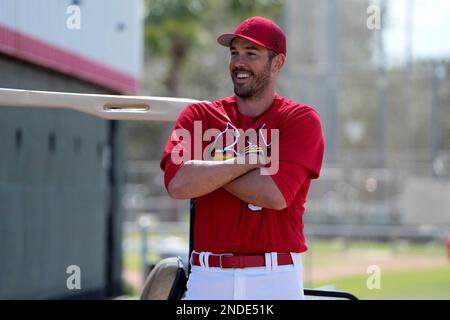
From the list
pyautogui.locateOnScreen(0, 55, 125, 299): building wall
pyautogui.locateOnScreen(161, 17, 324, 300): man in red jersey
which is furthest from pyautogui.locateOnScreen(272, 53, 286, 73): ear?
pyautogui.locateOnScreen(0, 55, 125, 299): building wall

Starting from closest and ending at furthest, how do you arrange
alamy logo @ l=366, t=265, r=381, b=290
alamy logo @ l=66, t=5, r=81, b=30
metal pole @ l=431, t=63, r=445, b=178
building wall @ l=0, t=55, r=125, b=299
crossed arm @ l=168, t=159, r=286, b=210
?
crossed arm @ l=168, t=159, r=286, b=210 → alamy logo @ l=366, t=265, r=381, b=290 → building wall @ l=0, t=55, r=125, b=299 → alamy logo @ l=66, t=5, r=81, b=30 → metal pole @ l=431, t=63, r=445, b=178

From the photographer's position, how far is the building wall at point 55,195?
10109 millimetres

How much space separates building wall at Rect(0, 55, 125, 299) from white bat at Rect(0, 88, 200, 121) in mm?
5073

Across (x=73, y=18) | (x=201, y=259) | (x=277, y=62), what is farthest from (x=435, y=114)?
(x=201, y=259)

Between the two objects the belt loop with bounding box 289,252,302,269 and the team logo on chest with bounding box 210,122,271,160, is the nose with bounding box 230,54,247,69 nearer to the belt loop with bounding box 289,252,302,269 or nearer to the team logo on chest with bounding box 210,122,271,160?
the team logo on chest with bounding box 210,122,271,160

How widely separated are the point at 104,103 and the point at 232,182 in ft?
3.02

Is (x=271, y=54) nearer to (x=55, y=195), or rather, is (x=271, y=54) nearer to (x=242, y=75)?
(x=242, y=75)

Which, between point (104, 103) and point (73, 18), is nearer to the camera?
point (104, 103)

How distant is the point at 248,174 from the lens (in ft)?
12.4

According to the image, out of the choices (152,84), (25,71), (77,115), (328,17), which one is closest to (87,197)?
(77,115)

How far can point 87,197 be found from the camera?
A: 13.0m

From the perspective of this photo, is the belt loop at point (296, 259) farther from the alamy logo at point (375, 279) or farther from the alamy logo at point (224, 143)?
the alamy logo at point (375, 279)

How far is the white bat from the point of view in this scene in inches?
163

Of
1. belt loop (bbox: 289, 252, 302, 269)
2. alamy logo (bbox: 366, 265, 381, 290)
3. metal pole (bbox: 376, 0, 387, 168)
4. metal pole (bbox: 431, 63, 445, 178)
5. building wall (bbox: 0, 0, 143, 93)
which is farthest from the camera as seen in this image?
metal pole (bbox: 376, 0, 387, 168)
